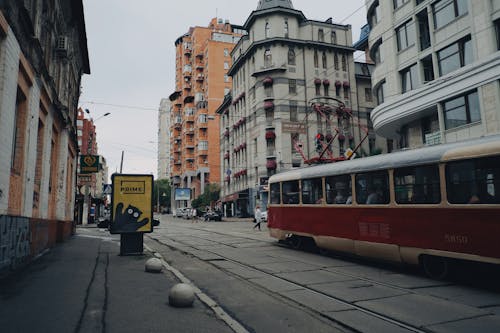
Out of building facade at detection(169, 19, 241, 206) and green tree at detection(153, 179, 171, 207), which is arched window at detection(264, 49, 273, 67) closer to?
building facade at detection(169, 19, 241, 206)

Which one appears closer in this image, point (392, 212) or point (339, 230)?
point (392, 212)

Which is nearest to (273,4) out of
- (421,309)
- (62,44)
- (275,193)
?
(62,44)

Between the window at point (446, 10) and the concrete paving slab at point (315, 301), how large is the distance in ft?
66.2

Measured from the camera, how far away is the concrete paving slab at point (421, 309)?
550cm

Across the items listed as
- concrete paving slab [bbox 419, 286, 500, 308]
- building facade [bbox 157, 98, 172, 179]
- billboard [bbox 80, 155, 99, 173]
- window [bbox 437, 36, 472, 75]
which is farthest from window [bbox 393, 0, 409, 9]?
building facade [bbox 157, 98, 172, 179]

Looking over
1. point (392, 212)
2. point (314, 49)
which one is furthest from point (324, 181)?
point (314, 49)

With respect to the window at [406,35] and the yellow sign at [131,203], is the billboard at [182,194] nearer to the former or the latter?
the window at [406,35]

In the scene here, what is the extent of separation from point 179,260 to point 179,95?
82235 mm

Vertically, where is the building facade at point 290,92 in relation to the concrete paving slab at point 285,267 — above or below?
above

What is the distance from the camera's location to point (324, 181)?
1190cm

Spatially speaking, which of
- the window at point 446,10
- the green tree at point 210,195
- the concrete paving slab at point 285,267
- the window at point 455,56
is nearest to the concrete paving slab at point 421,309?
the concrete paving slab at point 285,267

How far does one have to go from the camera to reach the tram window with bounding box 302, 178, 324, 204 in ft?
39.7

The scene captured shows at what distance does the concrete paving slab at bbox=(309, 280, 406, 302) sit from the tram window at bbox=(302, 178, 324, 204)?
4.33 m

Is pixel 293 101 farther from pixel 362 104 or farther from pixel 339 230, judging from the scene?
pixel 339 230
